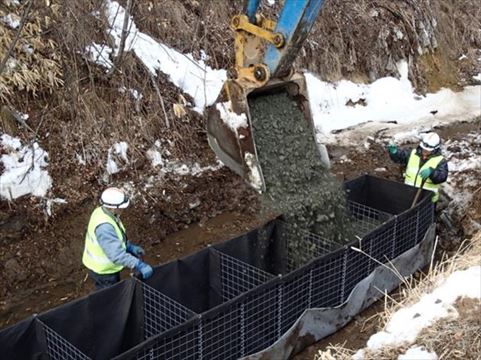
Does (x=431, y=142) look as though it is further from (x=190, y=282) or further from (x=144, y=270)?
(x=144, y=270)

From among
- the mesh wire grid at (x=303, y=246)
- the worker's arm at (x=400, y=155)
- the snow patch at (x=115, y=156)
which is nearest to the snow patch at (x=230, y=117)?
the mesh wire grid at (x=303, y=246)

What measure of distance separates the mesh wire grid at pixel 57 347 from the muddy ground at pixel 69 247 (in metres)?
1.92

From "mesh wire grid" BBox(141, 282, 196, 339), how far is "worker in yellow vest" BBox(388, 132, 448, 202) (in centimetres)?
336

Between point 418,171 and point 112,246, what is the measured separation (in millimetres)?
3807

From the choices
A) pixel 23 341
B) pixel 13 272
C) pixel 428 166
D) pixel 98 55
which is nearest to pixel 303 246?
pixel 428 166

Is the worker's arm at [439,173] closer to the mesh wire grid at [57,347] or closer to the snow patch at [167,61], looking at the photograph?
the snow patch at [167,61]

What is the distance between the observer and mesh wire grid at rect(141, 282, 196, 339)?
523cm

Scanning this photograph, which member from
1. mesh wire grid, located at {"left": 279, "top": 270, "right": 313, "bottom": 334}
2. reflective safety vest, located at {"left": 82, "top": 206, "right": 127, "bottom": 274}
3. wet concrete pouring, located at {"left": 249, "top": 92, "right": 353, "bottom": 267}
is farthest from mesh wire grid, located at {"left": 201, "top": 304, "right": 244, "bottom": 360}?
wet concrete pouring, located at {"left": 249, "top": 92, "right": 353, "bottom": 267}

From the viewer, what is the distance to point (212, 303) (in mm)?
6180

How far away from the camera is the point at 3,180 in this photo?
24.3 ft

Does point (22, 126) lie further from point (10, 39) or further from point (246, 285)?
point (246, 285)

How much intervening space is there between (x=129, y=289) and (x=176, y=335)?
2.70 ft

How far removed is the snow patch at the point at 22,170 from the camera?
7.42 meters

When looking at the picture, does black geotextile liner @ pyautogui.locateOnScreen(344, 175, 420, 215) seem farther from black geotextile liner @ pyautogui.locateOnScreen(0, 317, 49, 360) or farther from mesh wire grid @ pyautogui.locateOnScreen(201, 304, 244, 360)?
black geotextile liner @ pyautogui.locateOnScreen(0, 317, 49, 360)
